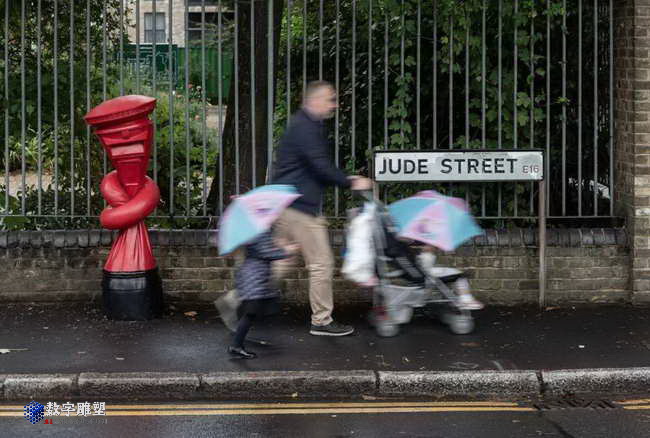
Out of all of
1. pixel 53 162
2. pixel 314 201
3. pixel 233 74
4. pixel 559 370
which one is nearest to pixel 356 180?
pixel 314 201

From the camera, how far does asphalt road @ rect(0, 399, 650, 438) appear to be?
22.5 ft

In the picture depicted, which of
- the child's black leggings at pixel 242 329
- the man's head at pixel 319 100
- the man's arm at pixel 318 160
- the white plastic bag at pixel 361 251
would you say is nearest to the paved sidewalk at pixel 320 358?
the child's black leggings at pixel 242 329

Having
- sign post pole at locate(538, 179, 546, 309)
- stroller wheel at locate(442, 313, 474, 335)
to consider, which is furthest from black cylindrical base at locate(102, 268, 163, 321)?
sign post pole at locate(538, 179, 546, 309)

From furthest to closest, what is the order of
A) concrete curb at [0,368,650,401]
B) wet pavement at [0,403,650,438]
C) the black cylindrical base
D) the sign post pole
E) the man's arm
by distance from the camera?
the sign post pole → the black cylindrical base → the man's arm → concrete curb at [0,368,650,401] → wet pavement at [0,403,650,438]

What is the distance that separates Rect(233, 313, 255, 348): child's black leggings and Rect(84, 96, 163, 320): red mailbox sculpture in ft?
5.02

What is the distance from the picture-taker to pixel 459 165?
10.2 meters

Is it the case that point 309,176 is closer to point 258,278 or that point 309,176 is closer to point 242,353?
point 258,278

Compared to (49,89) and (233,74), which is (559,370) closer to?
(233,74)

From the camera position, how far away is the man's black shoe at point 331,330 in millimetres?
9172

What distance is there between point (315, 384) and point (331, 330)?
1.42m

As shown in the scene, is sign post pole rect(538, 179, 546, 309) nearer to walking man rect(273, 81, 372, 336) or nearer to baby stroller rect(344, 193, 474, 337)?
baby stroller rect(344, 193, 474, 337)

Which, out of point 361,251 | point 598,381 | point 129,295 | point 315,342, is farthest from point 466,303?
point 129,295

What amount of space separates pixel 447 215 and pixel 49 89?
12.8ft

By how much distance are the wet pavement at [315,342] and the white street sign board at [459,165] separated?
1153 mm
